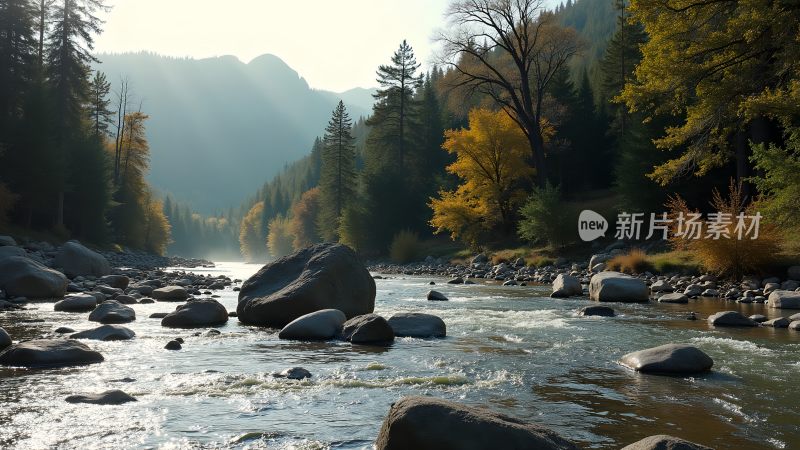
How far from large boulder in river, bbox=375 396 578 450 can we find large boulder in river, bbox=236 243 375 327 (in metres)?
6.68

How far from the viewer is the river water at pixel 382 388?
14.6ft

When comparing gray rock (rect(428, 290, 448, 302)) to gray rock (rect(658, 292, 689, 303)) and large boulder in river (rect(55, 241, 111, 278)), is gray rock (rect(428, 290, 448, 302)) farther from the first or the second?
large boulder in river (rect(55, 241, 111, 278))

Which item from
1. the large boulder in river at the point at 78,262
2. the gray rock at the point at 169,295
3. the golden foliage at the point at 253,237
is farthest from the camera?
the golden foliage at the point at 253,237

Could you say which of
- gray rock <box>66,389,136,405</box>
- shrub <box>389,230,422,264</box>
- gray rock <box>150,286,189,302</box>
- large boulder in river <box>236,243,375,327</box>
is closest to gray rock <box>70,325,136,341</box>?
large boulder in river <box>236,243,375,327</box>

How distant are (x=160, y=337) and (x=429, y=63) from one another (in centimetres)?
2266

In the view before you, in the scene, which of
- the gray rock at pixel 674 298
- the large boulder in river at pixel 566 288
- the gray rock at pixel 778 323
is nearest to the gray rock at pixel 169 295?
the large boulder in river at pixel 566 288

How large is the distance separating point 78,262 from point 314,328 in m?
14.0

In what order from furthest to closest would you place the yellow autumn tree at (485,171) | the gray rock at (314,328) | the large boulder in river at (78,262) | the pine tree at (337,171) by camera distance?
the pine tree at (337,171) < the yellow autumn tree at (485,171) < the large boulder in river at (78,262) < the gray rock at (314,328)

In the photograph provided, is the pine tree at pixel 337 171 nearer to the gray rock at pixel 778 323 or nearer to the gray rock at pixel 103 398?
the gray rock at pixel 778 323

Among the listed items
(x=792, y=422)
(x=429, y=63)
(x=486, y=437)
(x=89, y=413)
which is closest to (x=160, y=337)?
(x=89, y=413)

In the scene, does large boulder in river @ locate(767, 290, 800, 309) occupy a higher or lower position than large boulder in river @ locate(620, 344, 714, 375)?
higher

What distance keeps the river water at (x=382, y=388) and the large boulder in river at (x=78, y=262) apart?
10.4 metres

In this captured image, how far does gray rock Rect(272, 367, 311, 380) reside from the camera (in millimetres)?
6285

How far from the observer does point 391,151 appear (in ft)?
171
